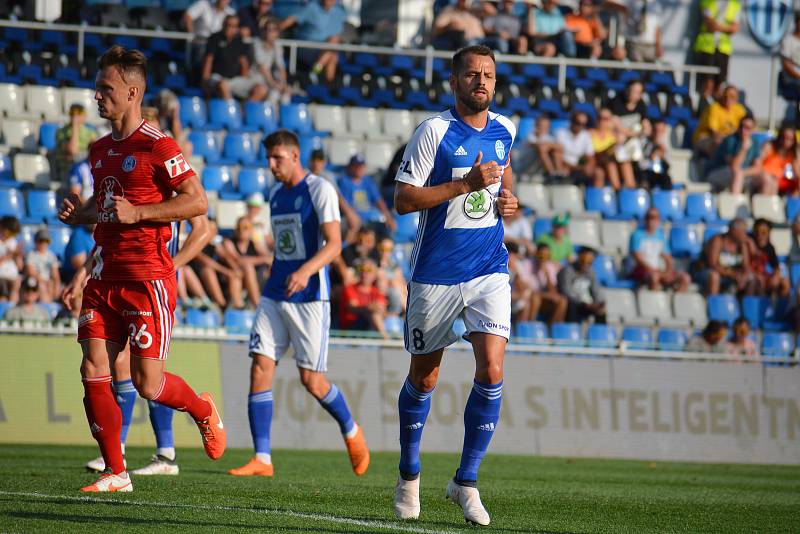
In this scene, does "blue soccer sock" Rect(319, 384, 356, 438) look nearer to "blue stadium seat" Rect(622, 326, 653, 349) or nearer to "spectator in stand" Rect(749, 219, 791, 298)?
"blue stadium seat" Rect(622, 326, 653, 349)

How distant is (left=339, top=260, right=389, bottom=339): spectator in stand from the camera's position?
1432 centimetres

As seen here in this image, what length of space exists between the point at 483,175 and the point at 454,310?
805 millimetres

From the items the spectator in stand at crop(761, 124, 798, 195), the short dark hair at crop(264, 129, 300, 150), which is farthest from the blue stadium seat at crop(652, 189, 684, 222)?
the short dark hair at crop(264, 129, 300, 150)

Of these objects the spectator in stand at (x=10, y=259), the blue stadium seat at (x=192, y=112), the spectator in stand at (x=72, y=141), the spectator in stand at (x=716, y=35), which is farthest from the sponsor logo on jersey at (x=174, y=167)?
the spectator in stand at (x=716, y=35)

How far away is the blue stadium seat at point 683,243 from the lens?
18609 mm

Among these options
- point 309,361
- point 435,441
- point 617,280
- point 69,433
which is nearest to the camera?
point 309,361

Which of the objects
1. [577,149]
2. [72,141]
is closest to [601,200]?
[577,149]

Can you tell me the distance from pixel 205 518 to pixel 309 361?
3.35 metres


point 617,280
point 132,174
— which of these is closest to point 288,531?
point 132,174

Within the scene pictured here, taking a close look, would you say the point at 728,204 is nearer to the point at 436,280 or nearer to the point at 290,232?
the point at 290,232

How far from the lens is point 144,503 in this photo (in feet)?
21.9

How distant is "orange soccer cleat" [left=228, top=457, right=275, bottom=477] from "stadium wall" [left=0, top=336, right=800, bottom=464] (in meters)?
3.65

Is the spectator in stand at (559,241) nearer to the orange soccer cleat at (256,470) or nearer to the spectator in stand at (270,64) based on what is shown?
the spectator in stand at (270,64)

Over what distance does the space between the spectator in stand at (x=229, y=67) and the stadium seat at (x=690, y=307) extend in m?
6.64
